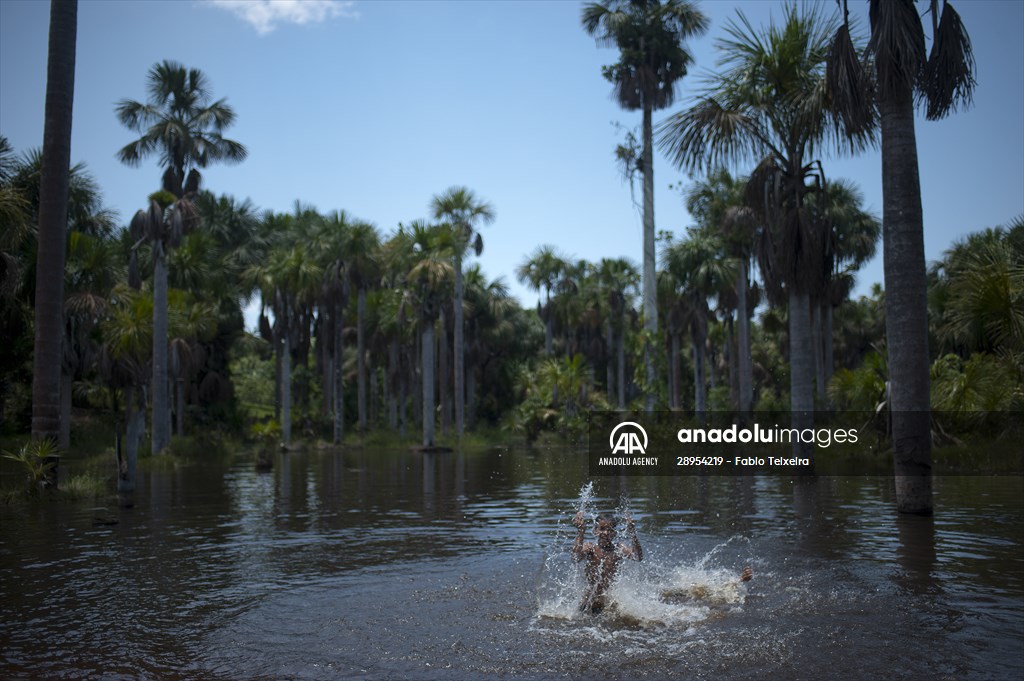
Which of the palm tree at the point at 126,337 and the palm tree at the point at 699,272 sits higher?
the palm tree at the point at 699,272

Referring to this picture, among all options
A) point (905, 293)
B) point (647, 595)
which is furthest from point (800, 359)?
point (647, 595)

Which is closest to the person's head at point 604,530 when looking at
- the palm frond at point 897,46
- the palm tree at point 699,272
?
the palm frond at point 897,46

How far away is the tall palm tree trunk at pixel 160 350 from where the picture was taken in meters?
36.8

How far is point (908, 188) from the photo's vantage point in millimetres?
13938

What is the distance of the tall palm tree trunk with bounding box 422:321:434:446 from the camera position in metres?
45.1

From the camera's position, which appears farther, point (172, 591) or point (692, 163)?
point (692, 163)

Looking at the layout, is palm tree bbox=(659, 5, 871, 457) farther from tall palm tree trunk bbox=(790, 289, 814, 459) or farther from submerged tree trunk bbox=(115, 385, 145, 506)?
submerged tree trunk bbox=(115, 385, 145, 506)

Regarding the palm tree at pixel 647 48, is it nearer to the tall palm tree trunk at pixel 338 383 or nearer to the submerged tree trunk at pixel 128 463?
the tall palm tree trunk at pixel 338 383

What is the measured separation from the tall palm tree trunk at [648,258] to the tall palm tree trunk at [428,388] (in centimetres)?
1167

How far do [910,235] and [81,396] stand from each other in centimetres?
4173

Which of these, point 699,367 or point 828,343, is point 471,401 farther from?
point 828,343

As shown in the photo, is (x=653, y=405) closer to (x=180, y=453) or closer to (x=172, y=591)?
(x=180, y=453)

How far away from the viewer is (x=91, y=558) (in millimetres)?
12648

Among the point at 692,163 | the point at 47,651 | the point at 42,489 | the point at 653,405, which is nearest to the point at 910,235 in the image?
the point at 692,163
